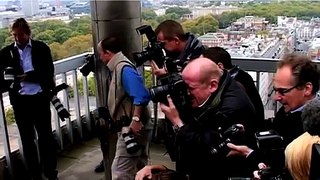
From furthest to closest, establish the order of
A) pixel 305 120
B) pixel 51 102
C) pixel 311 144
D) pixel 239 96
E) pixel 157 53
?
pixel 51 102, pixel 157 53, pixel 239 96, pixel 305 120, pixel 311 144

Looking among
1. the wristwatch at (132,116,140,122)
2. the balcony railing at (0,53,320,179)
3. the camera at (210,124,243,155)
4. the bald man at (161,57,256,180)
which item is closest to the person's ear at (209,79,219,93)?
the bald man at (161,57,256,180)

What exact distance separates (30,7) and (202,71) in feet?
8.53

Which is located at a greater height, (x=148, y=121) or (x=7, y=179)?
(x=148, y=121)

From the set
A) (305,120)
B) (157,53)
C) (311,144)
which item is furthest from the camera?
(157,53)

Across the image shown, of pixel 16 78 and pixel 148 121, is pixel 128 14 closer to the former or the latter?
pixel 148 121

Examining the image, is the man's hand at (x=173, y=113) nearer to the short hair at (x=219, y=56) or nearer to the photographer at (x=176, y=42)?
the short hair at (x=219, y=56)

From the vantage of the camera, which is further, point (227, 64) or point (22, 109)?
point (22, 109)

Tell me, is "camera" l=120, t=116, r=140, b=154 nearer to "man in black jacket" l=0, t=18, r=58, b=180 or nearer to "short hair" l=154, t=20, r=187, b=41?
"short hair" l=154, t=20, r=187, b=41

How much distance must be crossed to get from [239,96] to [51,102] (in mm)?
2399

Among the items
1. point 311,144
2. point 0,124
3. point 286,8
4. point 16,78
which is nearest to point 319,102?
point 311,144

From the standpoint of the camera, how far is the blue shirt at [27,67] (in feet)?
12.1

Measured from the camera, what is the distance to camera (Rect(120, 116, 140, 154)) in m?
3.00

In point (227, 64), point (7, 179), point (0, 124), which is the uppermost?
point (227, 64)

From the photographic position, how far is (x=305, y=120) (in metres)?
1.31
